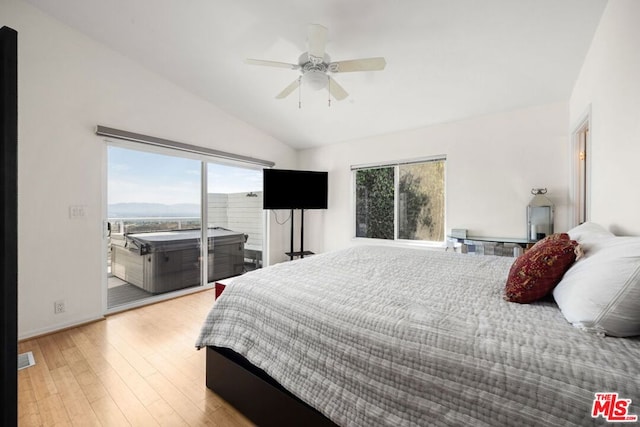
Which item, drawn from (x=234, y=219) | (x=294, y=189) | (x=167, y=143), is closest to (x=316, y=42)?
(x=167, y=143)

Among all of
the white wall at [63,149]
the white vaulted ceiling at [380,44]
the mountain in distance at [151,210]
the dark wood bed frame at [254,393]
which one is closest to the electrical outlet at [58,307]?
the white wall at [63,149]

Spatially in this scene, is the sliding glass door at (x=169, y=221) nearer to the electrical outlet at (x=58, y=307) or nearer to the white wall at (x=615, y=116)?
the electrical outlet at (x=58, y=307)

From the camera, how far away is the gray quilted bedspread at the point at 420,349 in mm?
702

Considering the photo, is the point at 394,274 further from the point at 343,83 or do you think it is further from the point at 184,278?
the point at 184,278

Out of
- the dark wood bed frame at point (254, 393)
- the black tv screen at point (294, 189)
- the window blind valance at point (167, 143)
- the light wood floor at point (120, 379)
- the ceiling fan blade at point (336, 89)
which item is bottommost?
the light wood floor at point (120, 379)

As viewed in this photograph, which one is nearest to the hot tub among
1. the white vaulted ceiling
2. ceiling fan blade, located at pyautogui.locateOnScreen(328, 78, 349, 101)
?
the white vaulted ceiling

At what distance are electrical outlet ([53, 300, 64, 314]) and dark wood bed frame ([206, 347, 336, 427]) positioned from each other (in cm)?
195

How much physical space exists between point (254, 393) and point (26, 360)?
6.48ft

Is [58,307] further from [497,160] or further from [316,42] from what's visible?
[497,160]

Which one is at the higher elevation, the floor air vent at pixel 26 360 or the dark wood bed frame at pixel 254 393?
the dark wood bed frame at pixel 254 393

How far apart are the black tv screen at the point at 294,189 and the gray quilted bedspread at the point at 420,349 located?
Answer: 267cm

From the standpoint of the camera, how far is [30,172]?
2.38 m

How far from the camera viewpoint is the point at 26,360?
2027 millimetres

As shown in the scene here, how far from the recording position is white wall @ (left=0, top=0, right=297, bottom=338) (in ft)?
7.74
